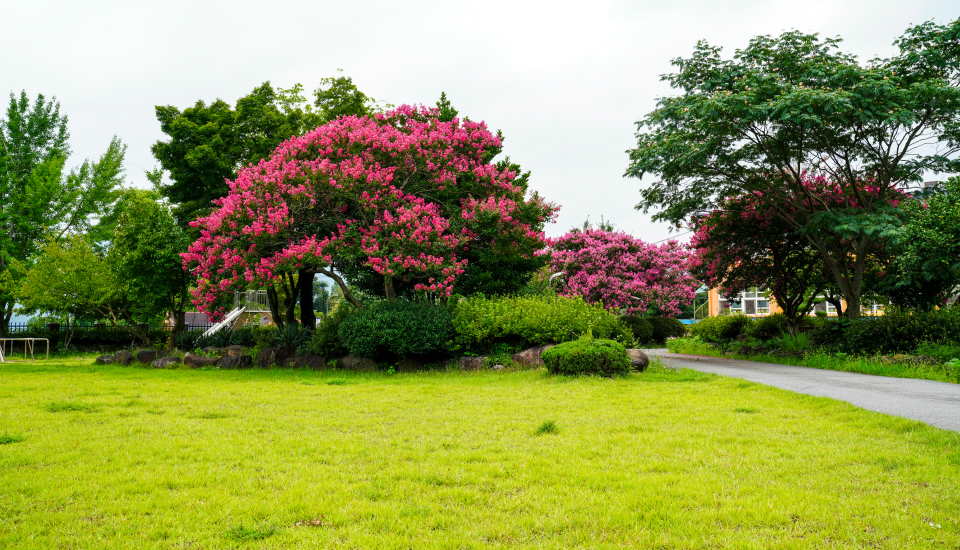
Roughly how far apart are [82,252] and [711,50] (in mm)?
25679

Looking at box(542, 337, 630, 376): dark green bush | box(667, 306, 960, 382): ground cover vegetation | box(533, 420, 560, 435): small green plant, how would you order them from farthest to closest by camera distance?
box(667, 306, 960, 382): ground cover vegetation < box(542, 337, 630, 376): dark green bush < box(533, 420, 560, 435): small green plant

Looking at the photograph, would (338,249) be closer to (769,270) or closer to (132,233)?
(132,233)

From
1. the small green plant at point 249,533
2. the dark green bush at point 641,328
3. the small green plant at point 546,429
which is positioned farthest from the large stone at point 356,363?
the dark green bush at point 641,328

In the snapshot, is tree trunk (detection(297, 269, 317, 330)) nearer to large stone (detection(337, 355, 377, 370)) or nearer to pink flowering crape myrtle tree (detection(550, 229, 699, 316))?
large stone (detection(337, 355, 377, 370))

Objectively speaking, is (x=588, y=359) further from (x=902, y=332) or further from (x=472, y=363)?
(x=902, y=332)

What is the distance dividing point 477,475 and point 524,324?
9832 mm

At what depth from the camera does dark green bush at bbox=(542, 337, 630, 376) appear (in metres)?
12.2

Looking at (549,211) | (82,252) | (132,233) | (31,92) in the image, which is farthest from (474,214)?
(31,92)

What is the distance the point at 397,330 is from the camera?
14141 mm

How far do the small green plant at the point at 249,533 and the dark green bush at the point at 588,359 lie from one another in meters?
8.94

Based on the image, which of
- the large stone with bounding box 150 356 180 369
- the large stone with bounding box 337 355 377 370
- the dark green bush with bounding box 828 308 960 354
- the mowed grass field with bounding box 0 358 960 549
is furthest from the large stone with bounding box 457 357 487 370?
the dark green bush with bounding box 828 308 960 354

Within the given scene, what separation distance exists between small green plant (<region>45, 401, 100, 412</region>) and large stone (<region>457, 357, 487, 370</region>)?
25.2 feet

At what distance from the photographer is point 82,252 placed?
26.7 metres

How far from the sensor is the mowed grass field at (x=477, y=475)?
12.3ft
